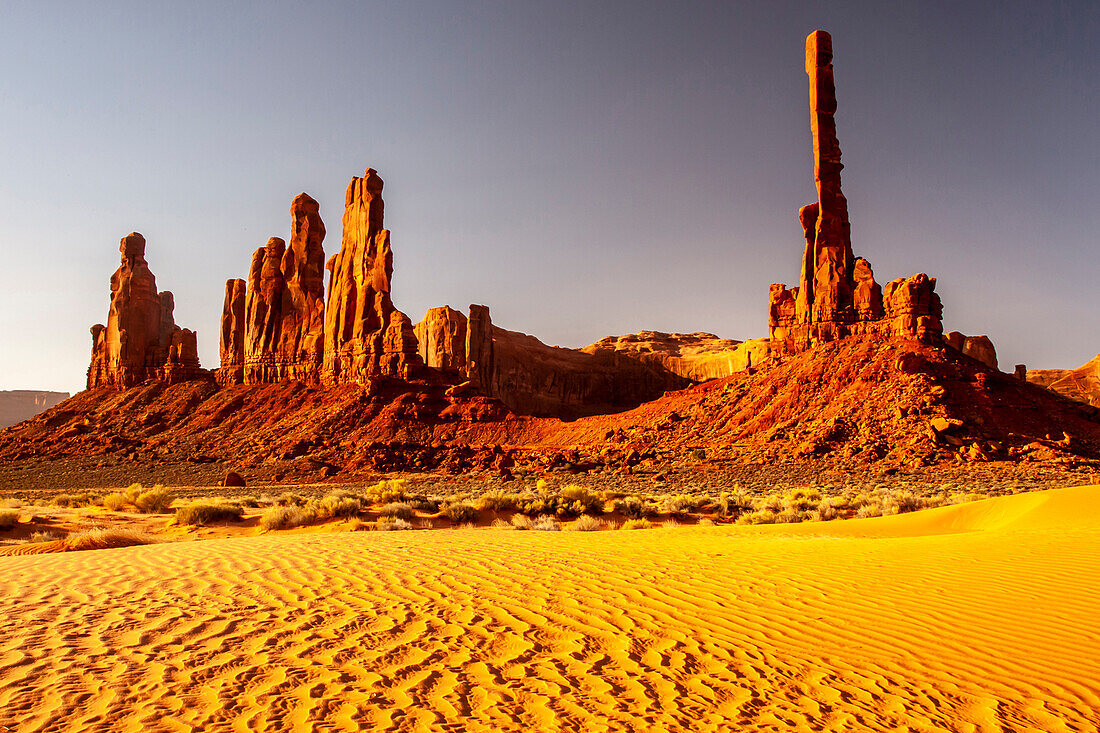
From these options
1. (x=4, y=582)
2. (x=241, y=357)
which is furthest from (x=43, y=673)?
(x=241, y=357)

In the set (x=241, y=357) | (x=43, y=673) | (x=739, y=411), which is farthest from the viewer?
(x=241, y=357)

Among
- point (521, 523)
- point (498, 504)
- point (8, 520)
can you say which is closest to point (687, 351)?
point (498, 504)

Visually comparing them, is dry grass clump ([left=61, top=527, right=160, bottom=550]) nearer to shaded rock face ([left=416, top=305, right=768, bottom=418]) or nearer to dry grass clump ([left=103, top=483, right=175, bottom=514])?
dry grass clump ([left=103, top=483, right=175, bottom=514])

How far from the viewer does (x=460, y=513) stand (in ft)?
59.4

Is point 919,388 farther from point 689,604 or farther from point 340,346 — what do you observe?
point 340,346

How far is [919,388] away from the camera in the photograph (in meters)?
33.2

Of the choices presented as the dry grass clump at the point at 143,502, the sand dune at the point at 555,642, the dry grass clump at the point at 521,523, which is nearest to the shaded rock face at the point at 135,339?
the dry grass clump at the point at 143,502

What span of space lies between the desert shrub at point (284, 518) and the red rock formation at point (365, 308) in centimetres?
3397

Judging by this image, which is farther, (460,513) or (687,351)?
(687,351)

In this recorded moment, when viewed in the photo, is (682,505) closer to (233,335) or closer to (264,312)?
(264,312)

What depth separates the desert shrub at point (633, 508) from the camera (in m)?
18.8

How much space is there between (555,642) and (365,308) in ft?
166

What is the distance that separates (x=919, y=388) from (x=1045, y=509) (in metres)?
22.1

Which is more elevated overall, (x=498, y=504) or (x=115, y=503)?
(x=498, y=504)
